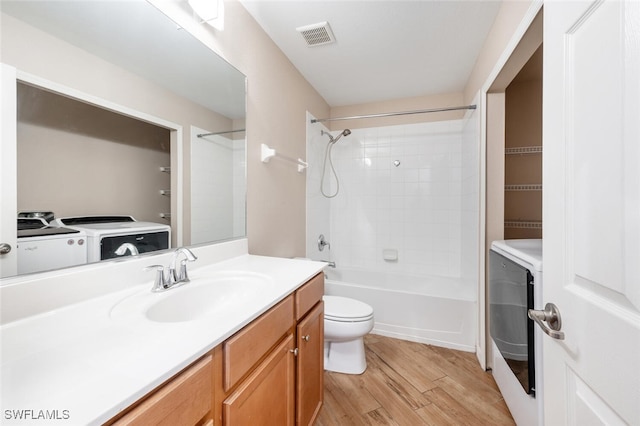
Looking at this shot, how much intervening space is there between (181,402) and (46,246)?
632 millimetres

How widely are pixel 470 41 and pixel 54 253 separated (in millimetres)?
2568

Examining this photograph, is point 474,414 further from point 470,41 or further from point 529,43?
point 470,41

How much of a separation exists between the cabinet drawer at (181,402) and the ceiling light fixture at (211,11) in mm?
1436

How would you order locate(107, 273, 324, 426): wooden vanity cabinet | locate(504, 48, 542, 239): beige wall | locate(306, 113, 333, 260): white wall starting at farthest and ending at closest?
locate(306, 113, 333, 260): white wall
locate(504, 48, 542, 239): beige wall
locate(107, 273, 324, 426): wooden vanity cabinet

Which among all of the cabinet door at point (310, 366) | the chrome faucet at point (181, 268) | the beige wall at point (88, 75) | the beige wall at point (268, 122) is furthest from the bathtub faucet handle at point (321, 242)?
the chrome faucet at point (181, 268)

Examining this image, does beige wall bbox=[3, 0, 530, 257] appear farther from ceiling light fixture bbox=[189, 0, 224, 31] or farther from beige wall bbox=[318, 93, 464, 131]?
beige wall bbox=[318, 93, 464, 131]

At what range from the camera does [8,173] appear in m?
0.68

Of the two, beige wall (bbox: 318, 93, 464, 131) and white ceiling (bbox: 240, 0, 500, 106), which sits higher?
white ceiling (bbox: 240, 0, 500, 106)

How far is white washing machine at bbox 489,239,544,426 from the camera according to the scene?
3.57 feet

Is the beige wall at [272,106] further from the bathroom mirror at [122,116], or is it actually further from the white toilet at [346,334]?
the white toilet at [346,334]

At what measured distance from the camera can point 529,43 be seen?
128 cm

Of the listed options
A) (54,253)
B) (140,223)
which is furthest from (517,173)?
(54,253)

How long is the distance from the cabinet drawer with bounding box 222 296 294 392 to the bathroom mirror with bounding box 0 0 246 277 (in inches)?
23.4

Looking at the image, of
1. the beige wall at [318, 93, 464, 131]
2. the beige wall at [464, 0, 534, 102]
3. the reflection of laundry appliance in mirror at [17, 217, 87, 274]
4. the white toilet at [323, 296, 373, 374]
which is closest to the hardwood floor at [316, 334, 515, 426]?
the white toilet at [323, 296, 373, 374]
